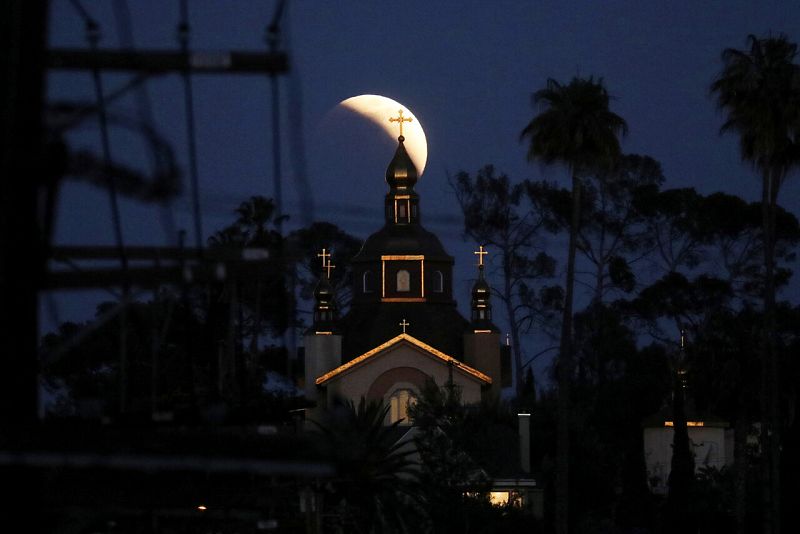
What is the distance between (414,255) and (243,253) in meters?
89.2

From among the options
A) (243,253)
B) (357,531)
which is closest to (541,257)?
(357,531)

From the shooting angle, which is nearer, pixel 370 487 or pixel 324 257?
pixel 370 487

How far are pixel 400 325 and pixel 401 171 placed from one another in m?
9.69

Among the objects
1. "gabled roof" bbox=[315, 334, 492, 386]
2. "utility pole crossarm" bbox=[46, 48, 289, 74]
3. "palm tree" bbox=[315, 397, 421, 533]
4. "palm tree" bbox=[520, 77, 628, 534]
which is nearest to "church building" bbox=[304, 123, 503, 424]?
"gabled roof" bbox=[315, 334, 492, 386]

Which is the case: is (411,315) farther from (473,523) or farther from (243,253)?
(243,253)

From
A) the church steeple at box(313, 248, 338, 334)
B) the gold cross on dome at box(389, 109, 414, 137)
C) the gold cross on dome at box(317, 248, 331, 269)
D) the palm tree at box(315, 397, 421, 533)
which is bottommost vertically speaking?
the palm tree at box(315, 397, 421, 533)

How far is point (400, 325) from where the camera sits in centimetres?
10362

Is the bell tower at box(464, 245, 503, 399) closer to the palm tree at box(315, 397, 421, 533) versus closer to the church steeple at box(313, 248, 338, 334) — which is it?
the church steeple at box(313, 248, 338, 334)

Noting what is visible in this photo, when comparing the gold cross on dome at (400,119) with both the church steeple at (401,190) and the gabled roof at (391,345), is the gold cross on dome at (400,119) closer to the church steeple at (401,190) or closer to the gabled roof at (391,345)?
the church steeple at (401,190)

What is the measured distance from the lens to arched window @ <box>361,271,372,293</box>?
10812 cm

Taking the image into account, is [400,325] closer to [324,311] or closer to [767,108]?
[324,311]

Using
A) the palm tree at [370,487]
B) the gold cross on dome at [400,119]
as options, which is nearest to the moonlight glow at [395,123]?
the gold cross on dome at [400,119]

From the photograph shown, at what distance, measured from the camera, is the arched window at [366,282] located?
10812cm

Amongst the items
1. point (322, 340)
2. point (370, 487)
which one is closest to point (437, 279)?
point (322, 340)
